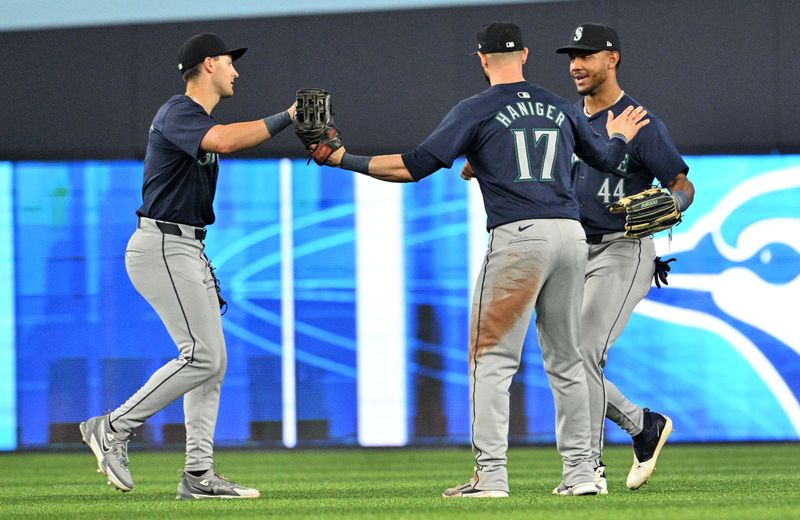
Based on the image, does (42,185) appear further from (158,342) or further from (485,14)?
(485,14)

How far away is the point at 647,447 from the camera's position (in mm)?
6109

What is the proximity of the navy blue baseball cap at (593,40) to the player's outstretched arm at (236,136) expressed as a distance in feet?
4.98

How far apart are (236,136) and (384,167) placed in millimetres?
A: 615

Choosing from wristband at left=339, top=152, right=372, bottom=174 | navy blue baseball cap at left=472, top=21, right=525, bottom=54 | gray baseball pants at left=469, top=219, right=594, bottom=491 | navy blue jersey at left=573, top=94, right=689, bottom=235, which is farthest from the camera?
navy blue jersey at left=573, top=94, right=689, bottom=235

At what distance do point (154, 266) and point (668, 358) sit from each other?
6354 mm

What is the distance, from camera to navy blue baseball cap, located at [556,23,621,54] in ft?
20.1

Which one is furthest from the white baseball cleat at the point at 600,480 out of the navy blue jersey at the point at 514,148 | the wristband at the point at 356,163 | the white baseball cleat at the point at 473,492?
the wristband at the point at 356,163

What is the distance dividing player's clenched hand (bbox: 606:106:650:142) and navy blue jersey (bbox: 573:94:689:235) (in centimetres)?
12

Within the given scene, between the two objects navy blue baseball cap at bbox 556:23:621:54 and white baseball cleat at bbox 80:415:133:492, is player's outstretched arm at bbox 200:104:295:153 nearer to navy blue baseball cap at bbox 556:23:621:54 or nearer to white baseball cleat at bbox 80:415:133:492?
white baseball cleat at bbox 80:415:133:492

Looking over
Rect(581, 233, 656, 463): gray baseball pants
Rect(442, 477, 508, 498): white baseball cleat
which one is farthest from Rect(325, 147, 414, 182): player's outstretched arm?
Rect(442, 477, 508, 498): white baseball cleat

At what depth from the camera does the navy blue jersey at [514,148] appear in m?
5.29

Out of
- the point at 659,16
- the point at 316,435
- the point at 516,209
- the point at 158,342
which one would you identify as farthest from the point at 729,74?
the point at 516,209

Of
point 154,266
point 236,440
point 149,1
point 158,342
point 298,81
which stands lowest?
point 236,440

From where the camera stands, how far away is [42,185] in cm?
1120
